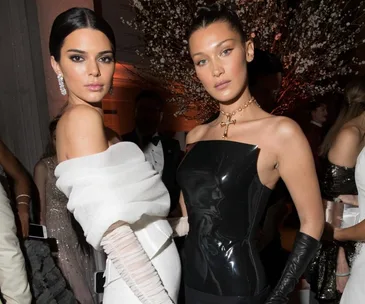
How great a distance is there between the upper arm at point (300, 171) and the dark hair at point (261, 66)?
935 millimetres

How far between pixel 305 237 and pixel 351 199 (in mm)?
886

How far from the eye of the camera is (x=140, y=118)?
2.93 meters

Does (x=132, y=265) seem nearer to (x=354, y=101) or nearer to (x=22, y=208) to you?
(x=22, y=208)

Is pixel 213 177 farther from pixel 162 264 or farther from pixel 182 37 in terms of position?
A: pixel 182 37

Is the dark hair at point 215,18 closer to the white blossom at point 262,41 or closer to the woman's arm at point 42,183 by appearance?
the woman's arm at point 42,183

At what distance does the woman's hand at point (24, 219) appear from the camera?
168cm

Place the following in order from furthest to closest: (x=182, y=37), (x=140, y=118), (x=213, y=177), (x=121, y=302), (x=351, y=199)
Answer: (x=182, y=37) < (x=140, y=118) < (x=351, y=199) < (x=213, y=177) < (x=121, y=302)

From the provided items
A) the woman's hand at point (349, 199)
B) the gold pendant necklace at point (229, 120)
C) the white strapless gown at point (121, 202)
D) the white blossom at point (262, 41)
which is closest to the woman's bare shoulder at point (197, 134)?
the gold pendant necklace at point (229, 120)

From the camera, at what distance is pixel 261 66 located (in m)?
2.32

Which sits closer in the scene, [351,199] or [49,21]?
[351,199]

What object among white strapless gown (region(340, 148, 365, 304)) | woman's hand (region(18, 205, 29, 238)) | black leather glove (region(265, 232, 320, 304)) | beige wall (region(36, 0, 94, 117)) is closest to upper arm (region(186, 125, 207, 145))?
black leather glove (region(265, 232, 320, 304))

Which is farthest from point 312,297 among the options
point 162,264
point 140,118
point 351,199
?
point 140,118

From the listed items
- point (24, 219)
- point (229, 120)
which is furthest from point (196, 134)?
point (24, 219)

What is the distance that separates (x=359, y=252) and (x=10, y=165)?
5.62ft
